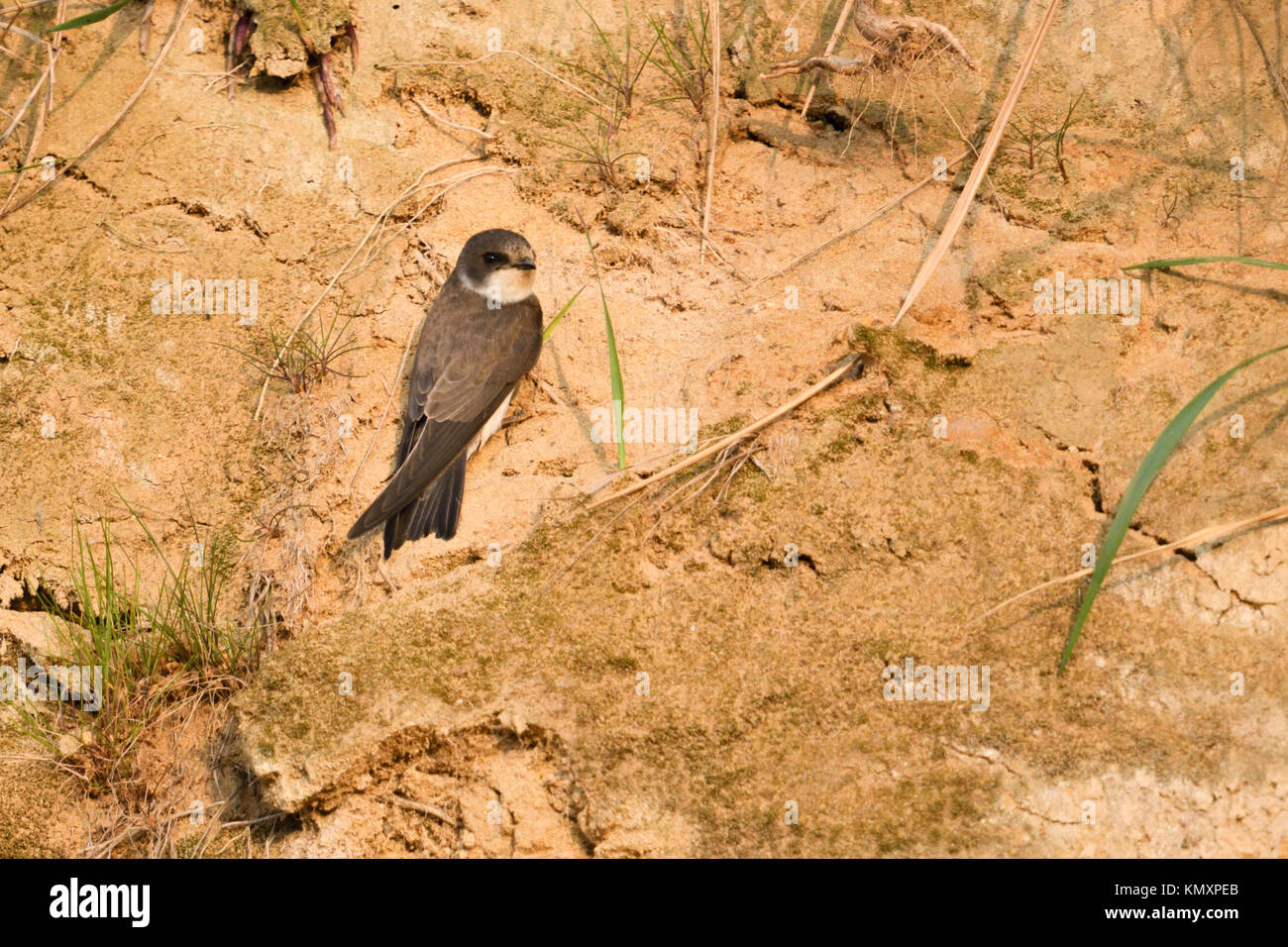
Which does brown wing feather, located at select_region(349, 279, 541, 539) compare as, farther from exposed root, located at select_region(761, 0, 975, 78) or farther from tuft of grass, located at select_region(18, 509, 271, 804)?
exposed root, located at select_region(761, 0, 975, 78)

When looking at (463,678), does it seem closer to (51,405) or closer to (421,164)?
(51,405)

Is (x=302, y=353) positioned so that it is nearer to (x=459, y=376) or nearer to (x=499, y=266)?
(x=459, y=376)

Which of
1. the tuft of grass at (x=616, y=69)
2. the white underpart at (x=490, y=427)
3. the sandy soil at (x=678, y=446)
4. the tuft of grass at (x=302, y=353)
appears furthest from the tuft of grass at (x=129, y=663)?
the tuft of grass at (x=616, y=69)

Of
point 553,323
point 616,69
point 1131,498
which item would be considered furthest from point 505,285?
point 1131,498

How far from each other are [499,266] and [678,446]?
1036 millimetres

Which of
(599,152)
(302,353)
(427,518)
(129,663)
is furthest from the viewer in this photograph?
(599,152)

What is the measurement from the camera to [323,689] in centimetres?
318

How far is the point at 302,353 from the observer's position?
4004 mm

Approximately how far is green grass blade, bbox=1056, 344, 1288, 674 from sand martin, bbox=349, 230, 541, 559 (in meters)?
1.80

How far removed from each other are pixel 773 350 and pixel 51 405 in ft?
8.15

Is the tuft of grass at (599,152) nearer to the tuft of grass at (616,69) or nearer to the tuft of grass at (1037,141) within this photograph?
the tuft of grass at (616,69)
